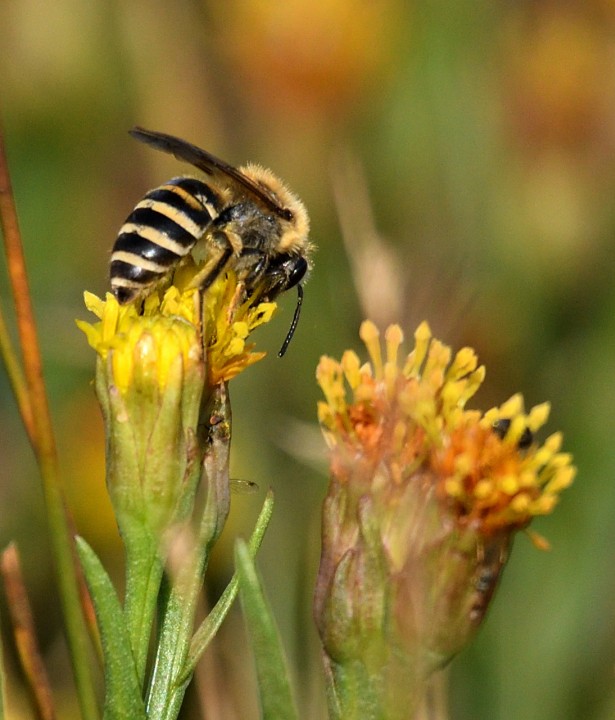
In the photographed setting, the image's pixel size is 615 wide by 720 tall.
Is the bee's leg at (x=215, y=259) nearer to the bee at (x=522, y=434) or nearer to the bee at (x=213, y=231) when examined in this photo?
the bee at (x=213, y=231)

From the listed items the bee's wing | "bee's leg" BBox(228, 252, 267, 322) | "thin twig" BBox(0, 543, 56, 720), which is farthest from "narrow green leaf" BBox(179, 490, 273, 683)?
the bee's wing

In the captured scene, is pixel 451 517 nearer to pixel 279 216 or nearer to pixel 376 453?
pixel 376 453

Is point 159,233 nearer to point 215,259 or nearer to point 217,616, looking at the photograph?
point 215,259

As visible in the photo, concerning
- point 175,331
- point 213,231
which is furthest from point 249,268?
point 175,331

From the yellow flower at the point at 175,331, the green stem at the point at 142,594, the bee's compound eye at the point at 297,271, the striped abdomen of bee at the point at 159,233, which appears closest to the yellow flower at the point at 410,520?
the yellow flower at the point at 175,331

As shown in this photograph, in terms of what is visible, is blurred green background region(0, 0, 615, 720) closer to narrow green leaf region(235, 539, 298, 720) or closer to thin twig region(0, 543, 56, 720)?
thin twig region(0, 543, 56, 720)
